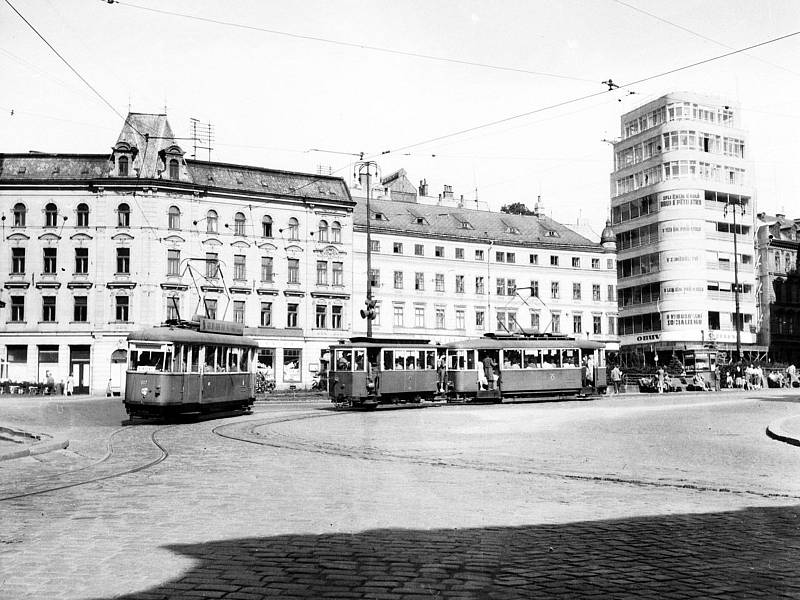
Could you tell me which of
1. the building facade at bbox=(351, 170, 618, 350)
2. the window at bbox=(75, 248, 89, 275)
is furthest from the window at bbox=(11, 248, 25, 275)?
the building facade at bbox=(351, 170, 618, 350)

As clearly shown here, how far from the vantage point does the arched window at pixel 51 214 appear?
2111 inches

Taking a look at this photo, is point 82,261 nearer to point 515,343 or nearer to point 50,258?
point 50,258

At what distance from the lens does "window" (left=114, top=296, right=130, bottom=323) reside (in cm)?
5316

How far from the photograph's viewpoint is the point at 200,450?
51.0 feet

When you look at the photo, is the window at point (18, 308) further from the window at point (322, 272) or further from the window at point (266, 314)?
the window at point (322, 272)

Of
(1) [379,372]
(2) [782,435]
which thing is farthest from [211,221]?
(2) [782,435]

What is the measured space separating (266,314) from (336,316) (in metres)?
5.09

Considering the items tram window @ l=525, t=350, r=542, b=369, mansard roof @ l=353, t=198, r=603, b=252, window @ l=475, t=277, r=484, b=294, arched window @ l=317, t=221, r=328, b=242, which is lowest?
tram window @ l=525, t=350, r=542, b=369

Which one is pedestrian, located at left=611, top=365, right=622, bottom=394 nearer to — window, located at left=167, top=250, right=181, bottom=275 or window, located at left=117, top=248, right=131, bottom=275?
window, located at left=167, top=250, right=181, bottom=275

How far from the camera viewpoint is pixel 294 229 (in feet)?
193

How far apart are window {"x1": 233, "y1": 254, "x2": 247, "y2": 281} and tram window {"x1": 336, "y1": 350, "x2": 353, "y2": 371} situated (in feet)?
84.5

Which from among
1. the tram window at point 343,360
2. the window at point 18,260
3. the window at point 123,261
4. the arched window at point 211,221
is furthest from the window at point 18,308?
the tram window at point 343,360

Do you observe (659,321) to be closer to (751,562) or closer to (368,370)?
(368,370)

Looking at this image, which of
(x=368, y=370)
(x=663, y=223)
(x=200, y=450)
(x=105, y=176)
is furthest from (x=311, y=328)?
(x=200, y=450)
